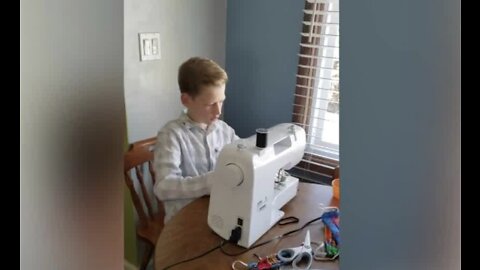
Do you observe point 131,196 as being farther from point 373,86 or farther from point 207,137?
point 373,86

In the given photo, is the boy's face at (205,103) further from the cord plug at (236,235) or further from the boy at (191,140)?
the cord plug at (236,235)

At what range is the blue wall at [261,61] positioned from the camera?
7.26 feet

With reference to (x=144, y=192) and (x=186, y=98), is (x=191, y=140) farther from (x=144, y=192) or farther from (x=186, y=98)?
(x=144, y=192)

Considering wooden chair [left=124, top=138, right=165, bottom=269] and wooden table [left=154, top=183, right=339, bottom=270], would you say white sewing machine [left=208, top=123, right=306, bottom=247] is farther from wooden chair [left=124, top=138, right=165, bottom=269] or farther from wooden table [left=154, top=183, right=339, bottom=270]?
wooden chair [left=124, top=138, right=165, bottom=269]

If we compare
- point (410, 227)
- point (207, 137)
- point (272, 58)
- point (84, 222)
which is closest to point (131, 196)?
point (207, 137)

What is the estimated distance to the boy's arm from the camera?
60.3 inches

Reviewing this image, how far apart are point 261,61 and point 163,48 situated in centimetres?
50

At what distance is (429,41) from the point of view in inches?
12.1

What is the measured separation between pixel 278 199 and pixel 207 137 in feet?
1.59

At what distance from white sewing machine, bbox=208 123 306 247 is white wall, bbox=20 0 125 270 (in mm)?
781

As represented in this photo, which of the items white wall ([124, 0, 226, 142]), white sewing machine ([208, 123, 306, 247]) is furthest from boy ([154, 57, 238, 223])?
white wall ([124, 0, 226, 142])

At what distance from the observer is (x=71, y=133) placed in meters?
Result: 0.38

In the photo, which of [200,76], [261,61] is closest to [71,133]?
[200,76]

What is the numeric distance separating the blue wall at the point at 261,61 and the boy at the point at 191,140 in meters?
0.56
